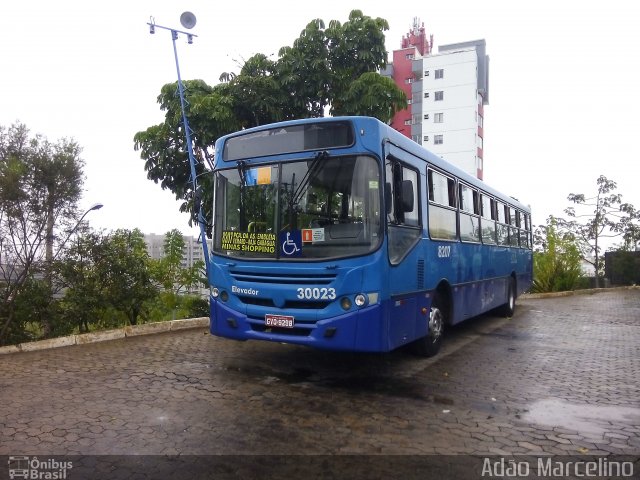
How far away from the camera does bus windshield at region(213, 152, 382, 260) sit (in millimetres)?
5453

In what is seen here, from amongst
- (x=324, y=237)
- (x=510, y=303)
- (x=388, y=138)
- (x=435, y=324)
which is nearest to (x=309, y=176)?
(x=324, y=237)

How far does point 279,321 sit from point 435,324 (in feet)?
9.01

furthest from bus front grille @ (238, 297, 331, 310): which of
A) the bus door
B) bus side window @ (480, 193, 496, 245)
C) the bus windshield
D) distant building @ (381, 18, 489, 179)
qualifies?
distant building @ (381, 18, 489, 179)

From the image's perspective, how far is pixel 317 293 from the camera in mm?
5414

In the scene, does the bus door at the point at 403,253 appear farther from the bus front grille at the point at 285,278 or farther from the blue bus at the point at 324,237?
the bus front grille at the point at 285,278

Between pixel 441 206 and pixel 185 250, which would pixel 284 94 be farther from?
pixel 441 206

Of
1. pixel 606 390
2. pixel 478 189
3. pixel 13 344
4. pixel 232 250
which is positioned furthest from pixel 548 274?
pixel 13 344

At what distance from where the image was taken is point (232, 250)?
6.17m

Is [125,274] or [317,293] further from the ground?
[125,274]

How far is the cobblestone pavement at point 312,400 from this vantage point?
4.04 m

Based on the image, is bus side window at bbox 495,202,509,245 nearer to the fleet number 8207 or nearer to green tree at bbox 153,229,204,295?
the fleet number 8207

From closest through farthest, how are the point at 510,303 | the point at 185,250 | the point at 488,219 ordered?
the point at 488,219
the point at 185,250
the point at 510,303

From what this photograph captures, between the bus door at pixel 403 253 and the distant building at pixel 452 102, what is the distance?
41127mm

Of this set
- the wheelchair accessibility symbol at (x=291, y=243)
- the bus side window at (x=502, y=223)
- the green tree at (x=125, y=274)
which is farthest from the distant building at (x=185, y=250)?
the bus side window at (x=502, y=223)
